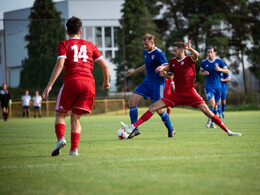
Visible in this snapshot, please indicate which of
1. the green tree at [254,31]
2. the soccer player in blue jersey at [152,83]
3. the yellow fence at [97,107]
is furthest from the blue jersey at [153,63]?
the green tree at [254,31]

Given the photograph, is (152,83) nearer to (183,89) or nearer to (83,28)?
(183,89)

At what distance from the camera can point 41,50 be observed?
103ft

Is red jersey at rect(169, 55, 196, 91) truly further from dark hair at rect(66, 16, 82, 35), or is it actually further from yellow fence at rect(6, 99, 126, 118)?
yellow fence at rect(6, 99, 126, 118)

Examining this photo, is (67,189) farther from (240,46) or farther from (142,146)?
(240,46)

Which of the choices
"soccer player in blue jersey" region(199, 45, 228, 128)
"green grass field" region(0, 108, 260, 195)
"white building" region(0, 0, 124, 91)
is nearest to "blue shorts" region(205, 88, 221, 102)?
"soccer player in blue jersey" region(199, 45, 228, 128)

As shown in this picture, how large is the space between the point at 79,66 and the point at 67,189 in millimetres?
2721

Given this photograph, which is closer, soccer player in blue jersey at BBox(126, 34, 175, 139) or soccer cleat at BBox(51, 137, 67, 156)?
soccer cleat at BBox(51, 137, 67, 156)

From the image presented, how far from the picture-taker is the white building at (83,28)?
94.6ft

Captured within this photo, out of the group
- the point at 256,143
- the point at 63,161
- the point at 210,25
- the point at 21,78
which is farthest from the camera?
the point at 210,25

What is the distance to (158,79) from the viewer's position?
31.9 ft

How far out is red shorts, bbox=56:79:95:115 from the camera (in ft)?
20.7

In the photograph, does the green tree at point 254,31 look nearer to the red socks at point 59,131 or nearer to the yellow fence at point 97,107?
the yellow fence at point 97,107

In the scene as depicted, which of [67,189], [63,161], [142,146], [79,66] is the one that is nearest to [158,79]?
[142,146]

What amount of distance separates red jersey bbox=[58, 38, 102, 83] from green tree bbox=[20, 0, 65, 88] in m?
22.5
